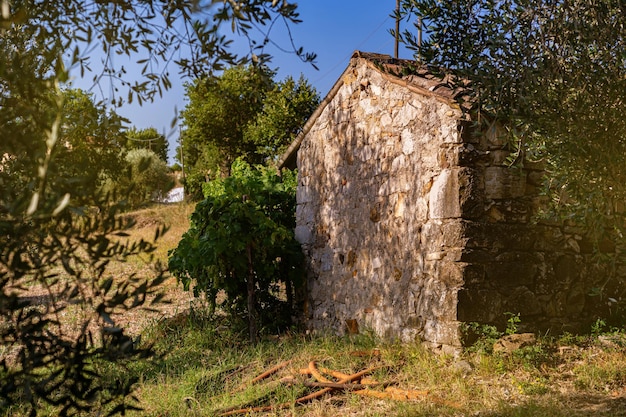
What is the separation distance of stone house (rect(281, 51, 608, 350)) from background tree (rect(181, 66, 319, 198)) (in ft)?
31.3

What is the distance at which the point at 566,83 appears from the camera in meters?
5.45

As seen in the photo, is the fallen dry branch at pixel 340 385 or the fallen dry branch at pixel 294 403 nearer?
the fallen dry branch at pixel 294 403

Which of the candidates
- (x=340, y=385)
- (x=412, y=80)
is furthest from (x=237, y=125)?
(x=340, y=385)

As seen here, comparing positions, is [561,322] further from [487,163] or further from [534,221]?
[487,163]

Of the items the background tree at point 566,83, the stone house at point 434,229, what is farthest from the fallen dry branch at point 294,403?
the background tree at point 566,83

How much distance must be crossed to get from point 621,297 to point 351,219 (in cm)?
329

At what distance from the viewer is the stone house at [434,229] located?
6320 millimetres

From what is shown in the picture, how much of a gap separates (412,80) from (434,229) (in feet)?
5.85

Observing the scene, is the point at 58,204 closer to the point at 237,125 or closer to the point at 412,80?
the point at 412,80

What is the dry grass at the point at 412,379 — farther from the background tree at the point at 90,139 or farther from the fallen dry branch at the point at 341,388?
the background tree at the point at 90,139

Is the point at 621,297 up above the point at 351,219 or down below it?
below

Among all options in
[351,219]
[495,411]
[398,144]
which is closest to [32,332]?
[495,411]

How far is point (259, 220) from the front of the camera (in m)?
8.85

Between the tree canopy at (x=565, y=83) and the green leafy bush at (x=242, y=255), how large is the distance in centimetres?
418
